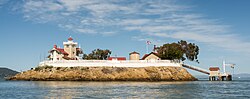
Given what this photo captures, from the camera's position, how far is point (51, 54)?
98.5 meters

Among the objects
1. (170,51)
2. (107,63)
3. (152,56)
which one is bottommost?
(107,63)

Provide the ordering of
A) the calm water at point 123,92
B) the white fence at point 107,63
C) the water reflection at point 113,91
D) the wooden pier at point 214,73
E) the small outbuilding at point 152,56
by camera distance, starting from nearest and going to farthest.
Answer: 1. the calm water at point 123,92
2. the water reflection at point 113,91
3. the white fence at point 107,63
4. the wooden pier at point 214,73
5. the small outbuilding at point 152,56

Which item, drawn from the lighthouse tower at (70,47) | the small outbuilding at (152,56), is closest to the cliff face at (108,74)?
the small outbuilding at (152,56)

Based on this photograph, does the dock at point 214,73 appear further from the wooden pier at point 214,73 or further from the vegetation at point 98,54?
the vegetation at point 98,54

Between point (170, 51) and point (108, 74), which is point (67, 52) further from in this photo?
point (170, 51)

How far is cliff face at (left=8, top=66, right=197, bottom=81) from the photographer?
282 feet

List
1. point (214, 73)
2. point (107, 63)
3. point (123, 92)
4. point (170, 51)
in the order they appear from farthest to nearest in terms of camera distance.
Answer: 1. point (214, 73)
2. point (170, 51)
3. point (107, 63)
4. point (123, 92)

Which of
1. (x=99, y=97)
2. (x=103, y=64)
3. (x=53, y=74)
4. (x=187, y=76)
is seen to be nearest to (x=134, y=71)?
(x=103, y=64)

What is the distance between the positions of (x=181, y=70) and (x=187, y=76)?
2.40 m

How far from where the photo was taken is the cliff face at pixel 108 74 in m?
85.9

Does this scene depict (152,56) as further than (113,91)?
Yes

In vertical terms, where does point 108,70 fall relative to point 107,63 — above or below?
below

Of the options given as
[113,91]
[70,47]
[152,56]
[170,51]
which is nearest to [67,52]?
[70,47]

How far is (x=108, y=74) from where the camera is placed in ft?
283
